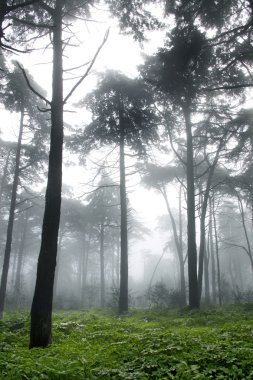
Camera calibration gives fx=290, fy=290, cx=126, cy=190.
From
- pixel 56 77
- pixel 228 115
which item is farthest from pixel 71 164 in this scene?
pixel 56 77

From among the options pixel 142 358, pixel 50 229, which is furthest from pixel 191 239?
pixel 142 358

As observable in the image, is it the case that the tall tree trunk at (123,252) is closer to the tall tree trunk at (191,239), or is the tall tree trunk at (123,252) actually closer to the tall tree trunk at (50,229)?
the tall tree trunk at (191,239)

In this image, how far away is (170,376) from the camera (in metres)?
3.66

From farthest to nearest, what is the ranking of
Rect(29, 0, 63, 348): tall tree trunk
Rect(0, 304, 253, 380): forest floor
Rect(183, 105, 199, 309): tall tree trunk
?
Rect(183, 105, 199, 309): tall tree trunk
Rect(29, 0, 63, 348): tall tree trunk
Rect(0, 304, 253, 380): forest floor

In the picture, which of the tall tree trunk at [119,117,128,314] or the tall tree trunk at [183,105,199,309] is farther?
the tall tree trunk at [119,117,128,314]

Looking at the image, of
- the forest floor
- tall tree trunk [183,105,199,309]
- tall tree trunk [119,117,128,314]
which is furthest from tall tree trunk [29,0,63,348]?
tall tree trunk [119,117,128,314]

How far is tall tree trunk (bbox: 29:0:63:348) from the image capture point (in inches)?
229

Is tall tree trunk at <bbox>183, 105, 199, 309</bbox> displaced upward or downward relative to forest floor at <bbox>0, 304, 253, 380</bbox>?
upward

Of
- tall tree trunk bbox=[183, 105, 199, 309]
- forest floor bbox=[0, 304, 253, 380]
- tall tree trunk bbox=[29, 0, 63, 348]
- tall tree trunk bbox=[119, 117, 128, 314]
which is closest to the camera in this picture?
forest floor bbox=[0, 304, 253, 380]

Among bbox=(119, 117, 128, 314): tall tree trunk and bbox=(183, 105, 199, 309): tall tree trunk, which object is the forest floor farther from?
bbox=(119, 117, 128, 314): tall tree trunk

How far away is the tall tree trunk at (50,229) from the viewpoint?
5816 millimetres

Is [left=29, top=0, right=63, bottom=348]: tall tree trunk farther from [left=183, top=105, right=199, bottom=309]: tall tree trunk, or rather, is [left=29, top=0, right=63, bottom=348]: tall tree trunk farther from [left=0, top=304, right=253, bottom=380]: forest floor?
[left=183, top=105, right=199, bottom=309]: tall tree trunk

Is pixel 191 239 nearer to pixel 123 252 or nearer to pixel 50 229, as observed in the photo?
pixel 123 252

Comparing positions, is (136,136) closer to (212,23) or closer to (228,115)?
(228,115)
